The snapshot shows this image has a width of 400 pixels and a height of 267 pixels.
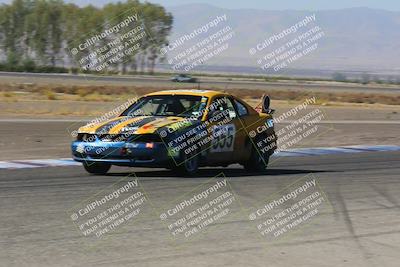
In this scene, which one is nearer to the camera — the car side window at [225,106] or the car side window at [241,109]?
the car side window at [225,106]

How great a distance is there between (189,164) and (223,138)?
3.04ft

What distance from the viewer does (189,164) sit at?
40.6 feet

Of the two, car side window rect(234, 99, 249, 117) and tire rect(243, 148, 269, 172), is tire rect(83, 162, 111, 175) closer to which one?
car side window rect(234, 99, 249, 117)

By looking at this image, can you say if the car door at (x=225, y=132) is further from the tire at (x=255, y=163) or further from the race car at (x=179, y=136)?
the tire at (x=255, y=163)

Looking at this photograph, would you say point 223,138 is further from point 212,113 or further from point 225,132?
point 212,113

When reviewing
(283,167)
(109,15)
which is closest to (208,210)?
(283,167)

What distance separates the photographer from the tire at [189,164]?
12266mm

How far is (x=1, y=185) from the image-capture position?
10992 mm

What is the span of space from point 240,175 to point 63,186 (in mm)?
3474

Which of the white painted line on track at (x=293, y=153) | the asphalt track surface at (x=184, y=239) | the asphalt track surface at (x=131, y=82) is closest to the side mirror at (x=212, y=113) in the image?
the asphalt track surface at (x=184, y=239)

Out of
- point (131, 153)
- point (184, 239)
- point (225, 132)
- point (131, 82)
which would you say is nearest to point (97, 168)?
point (131, 153)

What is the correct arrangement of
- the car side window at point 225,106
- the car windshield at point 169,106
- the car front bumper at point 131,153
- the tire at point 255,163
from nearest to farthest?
the car front bumper at point 131,153 → the car windshield at point 169,106 → the car side window at point 225,106 → the tire at point 255,163

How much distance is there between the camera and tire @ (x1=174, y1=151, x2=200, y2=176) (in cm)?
1227

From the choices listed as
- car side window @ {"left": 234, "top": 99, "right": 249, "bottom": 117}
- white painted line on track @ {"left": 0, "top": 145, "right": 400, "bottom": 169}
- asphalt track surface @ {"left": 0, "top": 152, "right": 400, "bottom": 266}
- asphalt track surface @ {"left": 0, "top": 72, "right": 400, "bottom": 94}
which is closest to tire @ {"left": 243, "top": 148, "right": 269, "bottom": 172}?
car side window @ {"left": 234, "top": 99, "right": 249, "bottom": 117}
